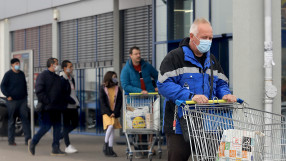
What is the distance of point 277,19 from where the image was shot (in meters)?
10.1

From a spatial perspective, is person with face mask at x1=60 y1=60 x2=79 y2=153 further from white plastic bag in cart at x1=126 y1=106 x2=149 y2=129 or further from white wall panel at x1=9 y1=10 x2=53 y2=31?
white wall panel at x1=9 y1=10 x2=53 y2=31

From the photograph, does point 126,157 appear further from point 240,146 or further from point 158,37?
point 240,146

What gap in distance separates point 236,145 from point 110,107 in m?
7.41

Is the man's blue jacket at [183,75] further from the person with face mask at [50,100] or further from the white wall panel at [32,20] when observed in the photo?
the white wall panel at [32,20]

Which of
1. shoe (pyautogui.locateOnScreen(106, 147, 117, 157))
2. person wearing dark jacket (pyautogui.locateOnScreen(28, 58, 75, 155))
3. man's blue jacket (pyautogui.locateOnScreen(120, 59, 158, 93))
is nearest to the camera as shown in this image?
man's blue jacket (pyautogui.locateOnScreen(120, 59, 158, 93))

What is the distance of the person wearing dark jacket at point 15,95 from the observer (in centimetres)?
1505

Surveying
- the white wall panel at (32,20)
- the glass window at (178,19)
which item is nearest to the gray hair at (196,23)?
the glass window at (178,19)

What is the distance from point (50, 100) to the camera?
12.4 m

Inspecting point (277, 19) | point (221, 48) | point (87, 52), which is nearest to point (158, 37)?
point (221, 48)

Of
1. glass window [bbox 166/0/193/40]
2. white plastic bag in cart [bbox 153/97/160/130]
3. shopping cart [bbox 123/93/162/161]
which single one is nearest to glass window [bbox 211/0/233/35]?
glass window [bbox 166/0/193/40]

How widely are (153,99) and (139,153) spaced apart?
151cm

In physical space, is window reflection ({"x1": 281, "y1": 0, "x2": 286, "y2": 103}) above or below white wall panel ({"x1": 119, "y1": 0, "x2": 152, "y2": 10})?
below

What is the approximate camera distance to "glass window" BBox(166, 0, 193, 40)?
13.0 metres

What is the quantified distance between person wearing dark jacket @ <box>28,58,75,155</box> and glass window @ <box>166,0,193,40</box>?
2.62 m
